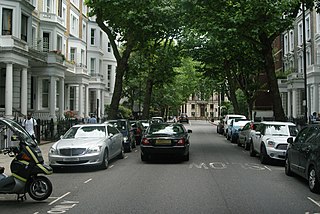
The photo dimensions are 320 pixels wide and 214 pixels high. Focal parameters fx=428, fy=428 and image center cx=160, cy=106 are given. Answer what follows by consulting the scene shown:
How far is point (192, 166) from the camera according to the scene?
47.8 feet

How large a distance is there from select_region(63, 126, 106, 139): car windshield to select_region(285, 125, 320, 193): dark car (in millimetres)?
6470

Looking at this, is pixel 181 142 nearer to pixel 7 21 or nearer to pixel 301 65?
pixel 7 21

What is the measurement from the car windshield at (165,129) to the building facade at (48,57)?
1139 cm

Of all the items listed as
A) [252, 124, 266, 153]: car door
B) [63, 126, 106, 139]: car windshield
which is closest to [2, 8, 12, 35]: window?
[63, 126, 106, 139]: car windshield

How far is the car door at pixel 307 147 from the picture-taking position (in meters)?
10.2

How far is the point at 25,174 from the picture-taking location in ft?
27.5

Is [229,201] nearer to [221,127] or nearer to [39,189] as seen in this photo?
Answer: [39,189]

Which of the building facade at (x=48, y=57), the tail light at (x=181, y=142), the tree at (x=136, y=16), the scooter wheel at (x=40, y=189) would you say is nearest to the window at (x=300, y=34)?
the building facade at (x=48, y=57)

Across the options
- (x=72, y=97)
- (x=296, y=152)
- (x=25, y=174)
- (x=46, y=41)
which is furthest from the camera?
(x=72, y=97)

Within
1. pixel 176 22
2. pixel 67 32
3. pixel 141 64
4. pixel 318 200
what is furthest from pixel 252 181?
pixel 67 32

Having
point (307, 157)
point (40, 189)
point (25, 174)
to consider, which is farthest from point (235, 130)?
point (25, 174)

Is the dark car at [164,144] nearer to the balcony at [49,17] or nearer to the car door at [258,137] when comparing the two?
the car door at [258,137]

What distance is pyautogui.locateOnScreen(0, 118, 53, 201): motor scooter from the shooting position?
27.3 ft

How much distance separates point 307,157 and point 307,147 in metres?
0.32
